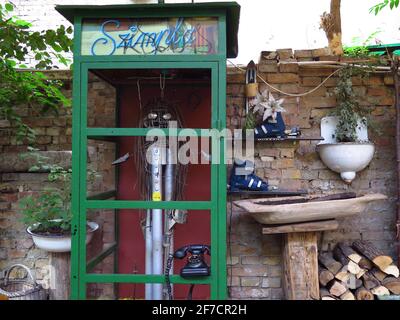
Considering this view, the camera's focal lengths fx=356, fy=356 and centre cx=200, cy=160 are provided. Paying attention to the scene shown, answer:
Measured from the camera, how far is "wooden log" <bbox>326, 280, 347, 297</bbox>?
9.28ft

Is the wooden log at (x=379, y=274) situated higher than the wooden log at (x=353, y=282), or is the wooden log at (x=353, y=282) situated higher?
the wooden log at (x=379, y=274)

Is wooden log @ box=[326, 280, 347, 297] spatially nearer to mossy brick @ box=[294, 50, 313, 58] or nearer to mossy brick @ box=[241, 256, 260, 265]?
mossy brick @ box=[241, 256, 260, 265]

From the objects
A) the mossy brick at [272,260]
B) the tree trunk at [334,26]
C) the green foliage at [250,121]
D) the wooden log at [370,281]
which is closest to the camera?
the wooden log at [370,281]

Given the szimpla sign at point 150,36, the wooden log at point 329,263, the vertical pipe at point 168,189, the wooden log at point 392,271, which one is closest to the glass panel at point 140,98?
the vertical pipe at point 168,189

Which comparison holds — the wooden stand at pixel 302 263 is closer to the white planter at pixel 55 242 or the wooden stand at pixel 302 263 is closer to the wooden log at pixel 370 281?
the wooden log at pixel 370 281

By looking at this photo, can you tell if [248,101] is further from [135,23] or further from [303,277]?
[303,277]

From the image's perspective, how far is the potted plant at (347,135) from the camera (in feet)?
9.88

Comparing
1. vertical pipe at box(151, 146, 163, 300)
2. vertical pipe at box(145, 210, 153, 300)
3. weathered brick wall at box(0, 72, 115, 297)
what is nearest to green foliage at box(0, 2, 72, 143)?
weathered brick wall at box(0, 72, 115, 297)

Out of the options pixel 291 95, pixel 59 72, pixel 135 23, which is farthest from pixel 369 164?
pixel 59 72

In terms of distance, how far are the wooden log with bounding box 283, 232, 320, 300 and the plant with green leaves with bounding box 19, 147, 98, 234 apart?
5.70 ft

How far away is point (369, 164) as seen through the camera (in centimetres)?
324

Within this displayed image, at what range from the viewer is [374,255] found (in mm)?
2926

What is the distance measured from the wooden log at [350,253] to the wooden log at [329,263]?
11 cm

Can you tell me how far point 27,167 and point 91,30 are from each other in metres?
1.58
